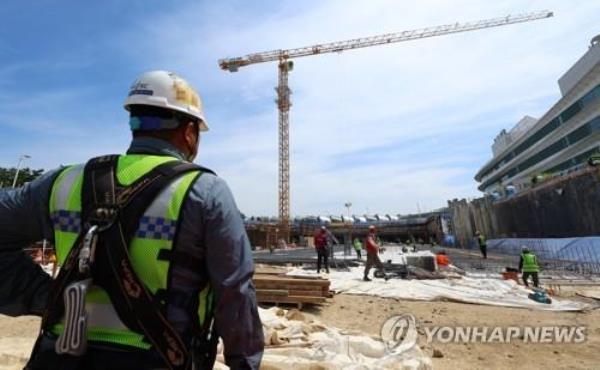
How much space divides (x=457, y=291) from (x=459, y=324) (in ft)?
10.3

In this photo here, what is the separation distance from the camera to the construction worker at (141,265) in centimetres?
117

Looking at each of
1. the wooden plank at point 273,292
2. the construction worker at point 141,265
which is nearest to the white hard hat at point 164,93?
the construction worker at point 141,265

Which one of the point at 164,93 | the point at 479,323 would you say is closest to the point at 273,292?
the point at 479,323

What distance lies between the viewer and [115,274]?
119 cm

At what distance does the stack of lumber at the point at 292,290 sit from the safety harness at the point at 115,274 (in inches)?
291

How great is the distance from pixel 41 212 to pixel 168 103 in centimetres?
65

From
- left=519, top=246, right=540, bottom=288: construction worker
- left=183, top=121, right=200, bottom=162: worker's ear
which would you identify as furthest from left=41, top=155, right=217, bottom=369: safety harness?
left=519, top=246, right=540, bottom=288: construction worker

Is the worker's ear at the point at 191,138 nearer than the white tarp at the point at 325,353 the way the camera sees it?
Yes

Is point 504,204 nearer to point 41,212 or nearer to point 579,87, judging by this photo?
point 579,87

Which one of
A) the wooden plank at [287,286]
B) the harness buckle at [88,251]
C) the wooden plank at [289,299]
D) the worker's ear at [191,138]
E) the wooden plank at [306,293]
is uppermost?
the worker's ear at [191,138]

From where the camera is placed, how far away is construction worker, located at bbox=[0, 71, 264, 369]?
1169mm

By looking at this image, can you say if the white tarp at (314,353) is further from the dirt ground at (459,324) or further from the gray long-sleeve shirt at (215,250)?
the gray long-sleeve shirt at (215,250)

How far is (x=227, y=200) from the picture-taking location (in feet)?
4.45

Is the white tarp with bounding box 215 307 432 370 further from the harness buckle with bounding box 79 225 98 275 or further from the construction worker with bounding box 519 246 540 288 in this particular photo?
the construction worker with bounding box 519 246 540 288
